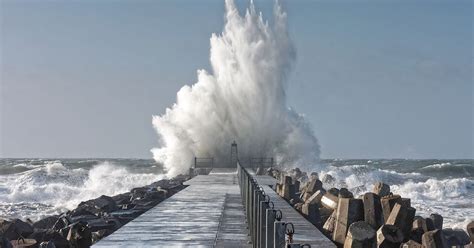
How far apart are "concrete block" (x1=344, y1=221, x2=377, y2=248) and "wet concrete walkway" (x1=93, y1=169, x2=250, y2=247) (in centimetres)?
161

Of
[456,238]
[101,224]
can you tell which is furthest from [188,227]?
[456,238]

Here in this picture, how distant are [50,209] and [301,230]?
20.0m

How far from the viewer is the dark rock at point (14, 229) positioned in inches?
502

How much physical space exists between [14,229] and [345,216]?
6.57 meters

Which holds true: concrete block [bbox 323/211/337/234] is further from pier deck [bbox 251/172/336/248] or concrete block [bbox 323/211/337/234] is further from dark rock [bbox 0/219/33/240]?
dark rock [bbox 0/219/33/240]

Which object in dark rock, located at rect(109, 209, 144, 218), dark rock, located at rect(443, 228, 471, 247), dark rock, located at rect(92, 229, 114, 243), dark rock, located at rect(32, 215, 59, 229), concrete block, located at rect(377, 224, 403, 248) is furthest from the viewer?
dark rock, located at rect(32, 215, 59, 229)

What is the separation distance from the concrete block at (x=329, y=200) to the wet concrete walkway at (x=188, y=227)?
7.08 feet

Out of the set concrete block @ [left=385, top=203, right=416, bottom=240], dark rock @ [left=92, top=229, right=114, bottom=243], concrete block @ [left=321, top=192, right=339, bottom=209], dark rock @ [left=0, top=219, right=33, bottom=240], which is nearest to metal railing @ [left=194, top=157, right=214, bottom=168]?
concrete block @ [left=321, top=192, right=339, bottom=209]

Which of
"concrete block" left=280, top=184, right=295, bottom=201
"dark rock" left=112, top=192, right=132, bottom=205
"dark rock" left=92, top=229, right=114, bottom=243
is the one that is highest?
"concrete block" left=280, top=184, right=295, bottom=201

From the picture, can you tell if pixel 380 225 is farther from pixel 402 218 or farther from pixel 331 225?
pixel 331 225

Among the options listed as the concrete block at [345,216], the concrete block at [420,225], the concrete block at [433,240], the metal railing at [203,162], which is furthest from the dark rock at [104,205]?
the metal railing at [203,162]

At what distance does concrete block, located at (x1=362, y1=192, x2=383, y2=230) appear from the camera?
1246cm

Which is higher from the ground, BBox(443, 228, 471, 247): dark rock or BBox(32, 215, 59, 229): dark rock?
BBox(32, 215, 59, 229): dark rock

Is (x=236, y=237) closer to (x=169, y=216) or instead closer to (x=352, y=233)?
(x=352, y=233)
